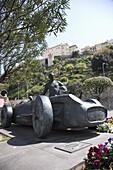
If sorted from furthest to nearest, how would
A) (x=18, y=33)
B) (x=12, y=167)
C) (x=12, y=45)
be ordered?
(x=12, y=45), (x=18, y=33), (x=12, y=167)

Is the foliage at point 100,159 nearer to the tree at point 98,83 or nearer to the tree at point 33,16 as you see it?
the tree at point 33,16

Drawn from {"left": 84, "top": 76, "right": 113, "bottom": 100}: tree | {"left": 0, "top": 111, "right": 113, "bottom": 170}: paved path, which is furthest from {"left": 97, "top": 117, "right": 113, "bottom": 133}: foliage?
{"left": 84, "top": 76, "right": 113, "bottom": 100}: tree

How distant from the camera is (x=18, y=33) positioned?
507 centimetres

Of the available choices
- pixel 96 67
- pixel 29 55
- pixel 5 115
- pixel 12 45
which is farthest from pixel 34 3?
pixel 96 67

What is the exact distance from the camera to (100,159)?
259 cm

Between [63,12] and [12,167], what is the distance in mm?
3482

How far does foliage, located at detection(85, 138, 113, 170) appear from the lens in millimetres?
2461

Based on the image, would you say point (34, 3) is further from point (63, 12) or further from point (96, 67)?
point (96, 67)

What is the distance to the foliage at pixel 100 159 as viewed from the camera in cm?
246

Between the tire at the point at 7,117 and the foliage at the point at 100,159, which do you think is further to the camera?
the tire at the point at 7,117

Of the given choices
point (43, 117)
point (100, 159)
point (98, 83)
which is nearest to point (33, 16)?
point (43, 117)

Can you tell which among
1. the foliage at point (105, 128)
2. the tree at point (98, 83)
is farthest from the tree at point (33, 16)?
the tree at point (98, 83)

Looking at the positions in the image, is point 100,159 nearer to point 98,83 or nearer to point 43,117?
point 43,117

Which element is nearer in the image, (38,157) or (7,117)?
(38,157)
